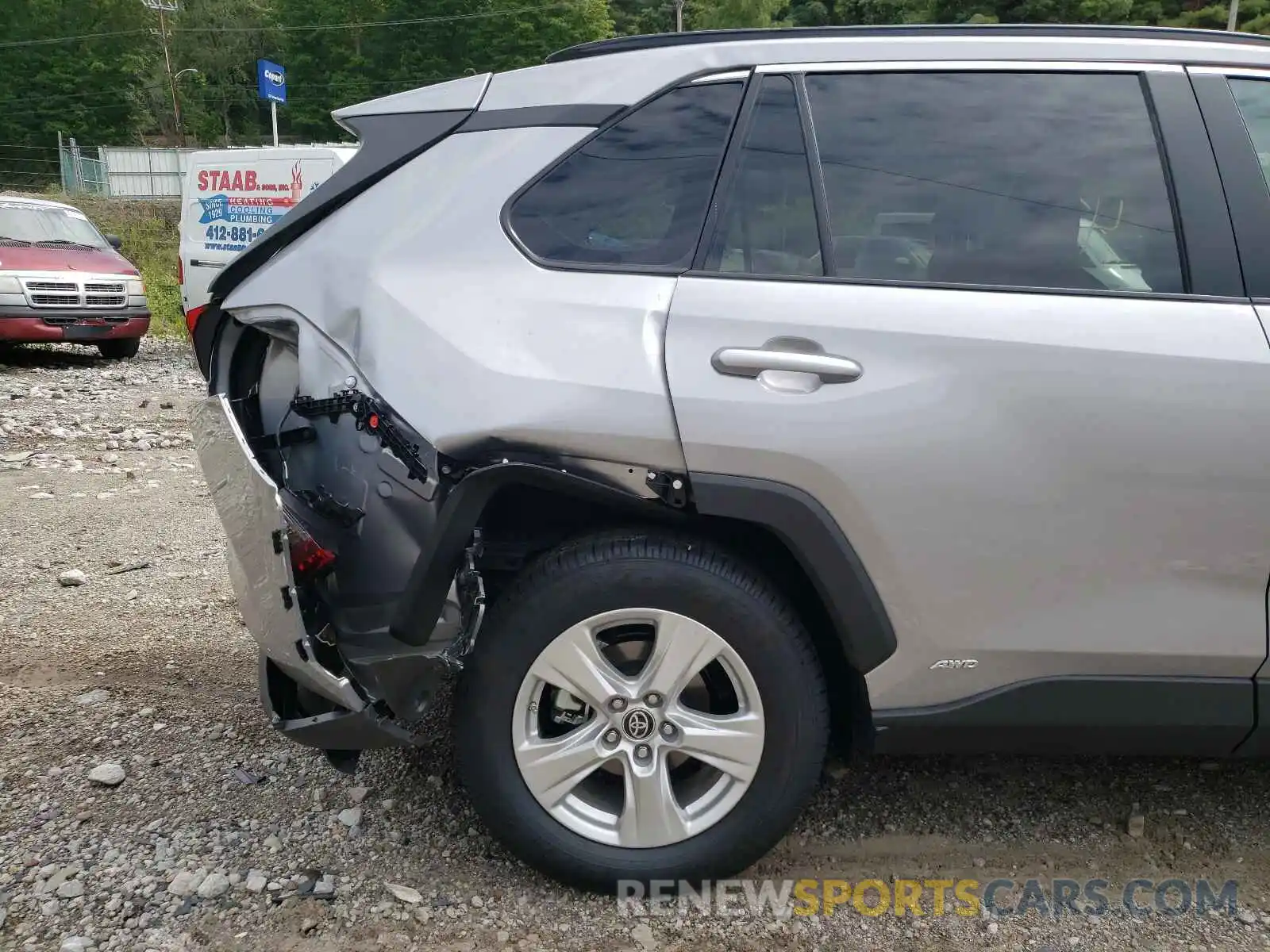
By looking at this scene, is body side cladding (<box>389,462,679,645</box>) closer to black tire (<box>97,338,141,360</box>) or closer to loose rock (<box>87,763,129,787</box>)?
loose rock (<box>87,763,129,787</box>)

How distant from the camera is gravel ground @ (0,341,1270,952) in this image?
2.17 meters

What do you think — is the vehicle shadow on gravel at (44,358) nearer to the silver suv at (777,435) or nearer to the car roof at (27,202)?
the car roof at (27,202)

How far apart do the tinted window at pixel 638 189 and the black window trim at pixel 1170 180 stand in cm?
5

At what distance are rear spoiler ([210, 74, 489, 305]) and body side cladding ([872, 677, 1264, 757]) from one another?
5.73ft

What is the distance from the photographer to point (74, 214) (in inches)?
483

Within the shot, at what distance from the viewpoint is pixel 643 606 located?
2.10 meters

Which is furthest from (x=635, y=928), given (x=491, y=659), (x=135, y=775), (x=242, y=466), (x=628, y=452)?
(x=135, y=775)

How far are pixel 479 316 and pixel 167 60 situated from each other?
179 ft

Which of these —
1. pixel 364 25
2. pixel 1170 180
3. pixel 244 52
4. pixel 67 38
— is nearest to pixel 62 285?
pixel 1170 180

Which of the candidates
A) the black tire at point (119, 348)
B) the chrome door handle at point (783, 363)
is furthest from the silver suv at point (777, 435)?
the black tire at point (119, 348)

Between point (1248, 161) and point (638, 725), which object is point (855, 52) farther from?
point (638, 725)

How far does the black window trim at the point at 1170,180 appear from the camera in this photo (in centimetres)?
208

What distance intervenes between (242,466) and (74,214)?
12.4 meters

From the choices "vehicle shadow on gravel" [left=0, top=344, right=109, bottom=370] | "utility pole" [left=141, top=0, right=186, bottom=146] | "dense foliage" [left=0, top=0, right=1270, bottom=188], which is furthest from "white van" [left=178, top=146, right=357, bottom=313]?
"utility pole" [left=141, top=0, right=186, bottom=146]
